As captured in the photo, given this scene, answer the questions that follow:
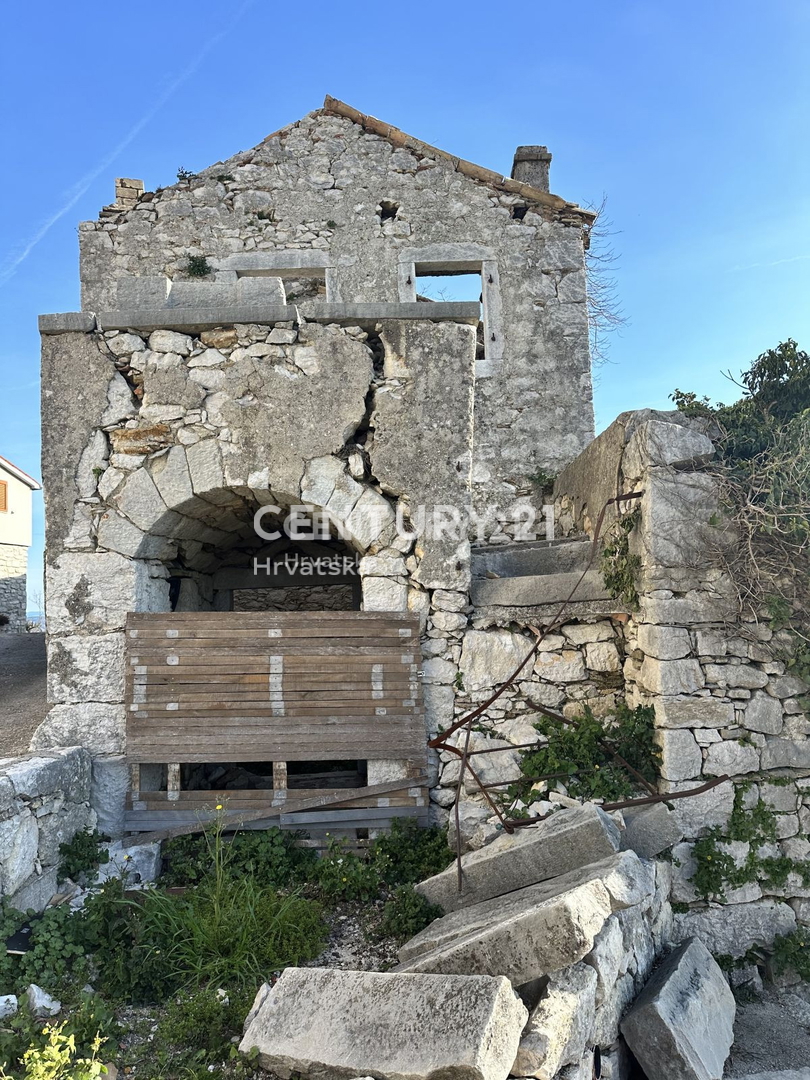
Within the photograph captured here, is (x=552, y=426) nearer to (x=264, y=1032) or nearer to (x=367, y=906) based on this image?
(x=367, y=906)

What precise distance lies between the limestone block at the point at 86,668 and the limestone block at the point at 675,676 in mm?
3503

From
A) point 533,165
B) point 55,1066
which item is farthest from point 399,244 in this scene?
point 55,1066

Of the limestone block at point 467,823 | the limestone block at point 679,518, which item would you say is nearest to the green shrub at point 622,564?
the limestone block at point 679,518

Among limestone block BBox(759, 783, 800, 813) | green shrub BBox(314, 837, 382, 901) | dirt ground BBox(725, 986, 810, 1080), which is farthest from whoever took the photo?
limestone block BBox(759, 783, 800, 813)

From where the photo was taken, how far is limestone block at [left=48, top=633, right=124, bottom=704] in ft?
15.6

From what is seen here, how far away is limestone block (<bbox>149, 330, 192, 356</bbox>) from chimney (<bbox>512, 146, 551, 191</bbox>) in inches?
236

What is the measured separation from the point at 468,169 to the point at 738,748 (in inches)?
284

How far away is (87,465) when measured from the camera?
16.0 ft

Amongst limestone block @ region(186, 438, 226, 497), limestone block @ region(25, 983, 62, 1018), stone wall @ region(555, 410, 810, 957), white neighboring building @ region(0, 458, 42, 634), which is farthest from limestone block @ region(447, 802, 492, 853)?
white neighboring building @ region(0, 458, 42, 634)

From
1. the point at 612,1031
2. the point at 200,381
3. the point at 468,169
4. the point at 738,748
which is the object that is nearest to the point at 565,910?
the point at 612,1031

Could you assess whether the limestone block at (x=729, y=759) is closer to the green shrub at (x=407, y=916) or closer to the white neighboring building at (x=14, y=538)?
the green shrub at (x=407, y=916)

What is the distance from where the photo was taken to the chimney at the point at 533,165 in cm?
897

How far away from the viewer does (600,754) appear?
4.56m

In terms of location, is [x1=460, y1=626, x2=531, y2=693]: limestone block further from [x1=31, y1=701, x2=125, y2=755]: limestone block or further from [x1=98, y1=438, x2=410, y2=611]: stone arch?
[x1=31, y1=701, x2=125, y2=755]: limestone block
